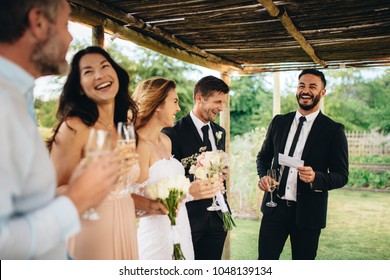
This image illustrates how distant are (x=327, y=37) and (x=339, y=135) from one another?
1094 mm

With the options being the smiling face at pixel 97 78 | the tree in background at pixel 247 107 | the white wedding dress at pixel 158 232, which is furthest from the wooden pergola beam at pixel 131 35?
the tree in background at pixel 247 107

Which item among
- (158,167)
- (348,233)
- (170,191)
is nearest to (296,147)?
(158,167)

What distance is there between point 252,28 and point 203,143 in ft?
4.18

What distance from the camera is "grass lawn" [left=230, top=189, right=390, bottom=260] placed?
6.71 metres

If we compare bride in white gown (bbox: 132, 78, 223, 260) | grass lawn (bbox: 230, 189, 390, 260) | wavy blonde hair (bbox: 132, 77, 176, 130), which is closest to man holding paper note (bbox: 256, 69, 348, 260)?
bride in white gown (bbox: 132, 78, 223, 260)

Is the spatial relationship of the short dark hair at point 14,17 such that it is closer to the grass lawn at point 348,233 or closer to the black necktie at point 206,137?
the black necktie at point 206,137

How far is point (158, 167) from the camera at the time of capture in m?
3.20

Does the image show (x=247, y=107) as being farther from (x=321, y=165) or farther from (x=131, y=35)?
(x=131, y=35)

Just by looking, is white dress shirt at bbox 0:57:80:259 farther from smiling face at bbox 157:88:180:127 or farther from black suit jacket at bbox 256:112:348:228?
black suit jacket at bbox 256:112:348:228

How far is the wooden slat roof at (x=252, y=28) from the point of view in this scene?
10.4ft

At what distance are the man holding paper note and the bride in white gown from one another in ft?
3.24
